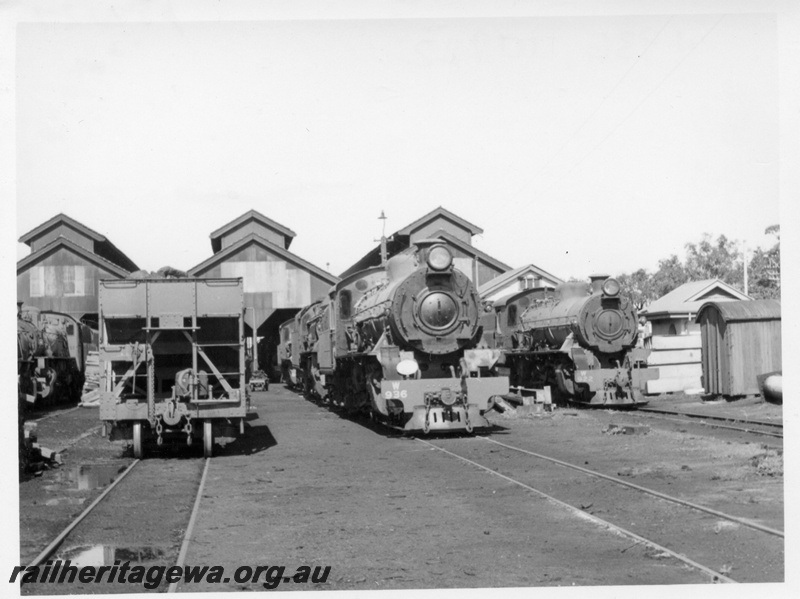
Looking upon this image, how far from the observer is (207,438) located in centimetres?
1441

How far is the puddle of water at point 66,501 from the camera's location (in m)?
10.7

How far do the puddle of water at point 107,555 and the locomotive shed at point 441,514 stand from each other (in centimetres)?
3

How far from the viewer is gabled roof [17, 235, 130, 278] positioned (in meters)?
32.9

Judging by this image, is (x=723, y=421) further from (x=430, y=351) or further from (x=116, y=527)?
(x=116, y=527)

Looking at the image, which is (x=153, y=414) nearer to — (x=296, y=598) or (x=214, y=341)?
(x=214, y=341)

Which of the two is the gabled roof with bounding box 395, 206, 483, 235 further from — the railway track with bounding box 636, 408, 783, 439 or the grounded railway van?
the grounded railway van

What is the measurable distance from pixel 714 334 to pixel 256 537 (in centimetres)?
1885

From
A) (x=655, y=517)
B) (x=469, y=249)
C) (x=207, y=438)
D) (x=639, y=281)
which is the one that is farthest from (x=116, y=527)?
(x=639, y=281)

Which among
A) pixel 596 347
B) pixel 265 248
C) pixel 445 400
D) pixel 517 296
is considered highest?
pixel 265 248

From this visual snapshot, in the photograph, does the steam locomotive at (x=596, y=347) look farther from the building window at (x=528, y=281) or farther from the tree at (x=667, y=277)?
the tree at (x=667, y=277)

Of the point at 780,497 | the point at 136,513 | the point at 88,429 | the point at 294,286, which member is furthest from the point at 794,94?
the point at 294,286

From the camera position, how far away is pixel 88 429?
67.0 ft

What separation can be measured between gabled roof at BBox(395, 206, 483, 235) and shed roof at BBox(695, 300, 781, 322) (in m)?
21.6

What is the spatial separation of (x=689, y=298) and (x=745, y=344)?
7.01 metres
